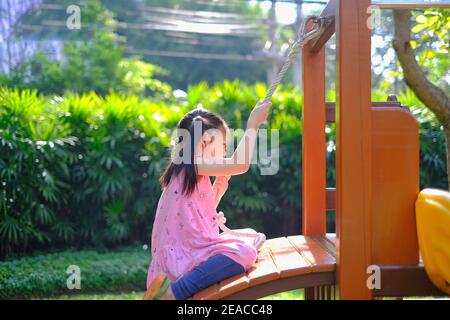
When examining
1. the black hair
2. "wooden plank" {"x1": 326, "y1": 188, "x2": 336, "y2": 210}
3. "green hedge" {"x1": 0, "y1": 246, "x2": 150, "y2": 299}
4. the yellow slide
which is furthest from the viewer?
"green hedge" {"x1": 0, "y1": 246, "x2": 150, "y2": 299}

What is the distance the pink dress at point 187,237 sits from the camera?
2.54 metres

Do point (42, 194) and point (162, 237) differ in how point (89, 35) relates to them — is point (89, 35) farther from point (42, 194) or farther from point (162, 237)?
point (162, 237)

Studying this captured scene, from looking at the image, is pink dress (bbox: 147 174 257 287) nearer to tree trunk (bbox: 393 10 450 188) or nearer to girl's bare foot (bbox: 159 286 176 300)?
girl's bare foot (bbox: 159 286 176 300)

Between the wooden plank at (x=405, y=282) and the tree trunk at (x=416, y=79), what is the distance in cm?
131

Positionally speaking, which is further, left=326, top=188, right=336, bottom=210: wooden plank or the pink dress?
left=326, top=188, right=336, bottom=210: wooden plank

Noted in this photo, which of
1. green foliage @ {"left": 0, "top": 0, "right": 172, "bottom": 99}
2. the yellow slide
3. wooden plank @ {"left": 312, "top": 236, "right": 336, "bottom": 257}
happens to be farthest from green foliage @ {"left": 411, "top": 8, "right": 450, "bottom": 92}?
green foliage @ {"left": 0, "top": 0, "right": 172, "bottom": 99}

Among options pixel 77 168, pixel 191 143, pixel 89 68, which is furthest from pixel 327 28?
pixel 89 68

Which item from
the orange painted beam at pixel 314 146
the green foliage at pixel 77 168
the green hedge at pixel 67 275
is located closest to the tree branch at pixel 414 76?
the orange painted beam at pixel 314 146

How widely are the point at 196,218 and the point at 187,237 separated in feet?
0.31

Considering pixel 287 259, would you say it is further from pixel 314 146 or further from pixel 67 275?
pixel 67 275

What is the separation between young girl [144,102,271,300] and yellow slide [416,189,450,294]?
2.42 ft

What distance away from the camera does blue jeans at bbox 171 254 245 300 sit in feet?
7.97

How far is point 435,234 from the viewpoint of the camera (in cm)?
229

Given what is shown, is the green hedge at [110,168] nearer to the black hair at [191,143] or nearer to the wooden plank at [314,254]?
the wooden plank at [314,254]
